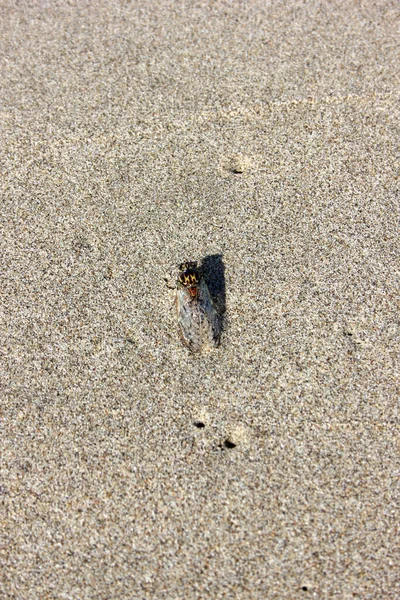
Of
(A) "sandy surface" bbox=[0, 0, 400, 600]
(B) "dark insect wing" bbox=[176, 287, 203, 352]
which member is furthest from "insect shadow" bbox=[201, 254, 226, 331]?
(B) "dark insect wing" bbox=[176, 287, 203, 352]

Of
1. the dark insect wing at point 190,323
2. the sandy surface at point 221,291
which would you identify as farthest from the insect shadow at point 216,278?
the dark insect wing at point 190,323

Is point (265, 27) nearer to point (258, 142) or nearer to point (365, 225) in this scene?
point (258, 142)

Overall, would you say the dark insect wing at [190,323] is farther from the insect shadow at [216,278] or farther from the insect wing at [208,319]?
the insect shadow at [216,278]

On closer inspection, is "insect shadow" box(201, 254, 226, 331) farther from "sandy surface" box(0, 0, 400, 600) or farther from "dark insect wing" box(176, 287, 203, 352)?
"dark insect wing" box(176, 287, 203, 352)

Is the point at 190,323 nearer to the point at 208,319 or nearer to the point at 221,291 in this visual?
the point at 208,319

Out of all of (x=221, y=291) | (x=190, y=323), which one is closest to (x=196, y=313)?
(x=190, y=323)

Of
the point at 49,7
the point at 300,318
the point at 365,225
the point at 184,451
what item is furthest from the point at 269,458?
the point at 49,7
